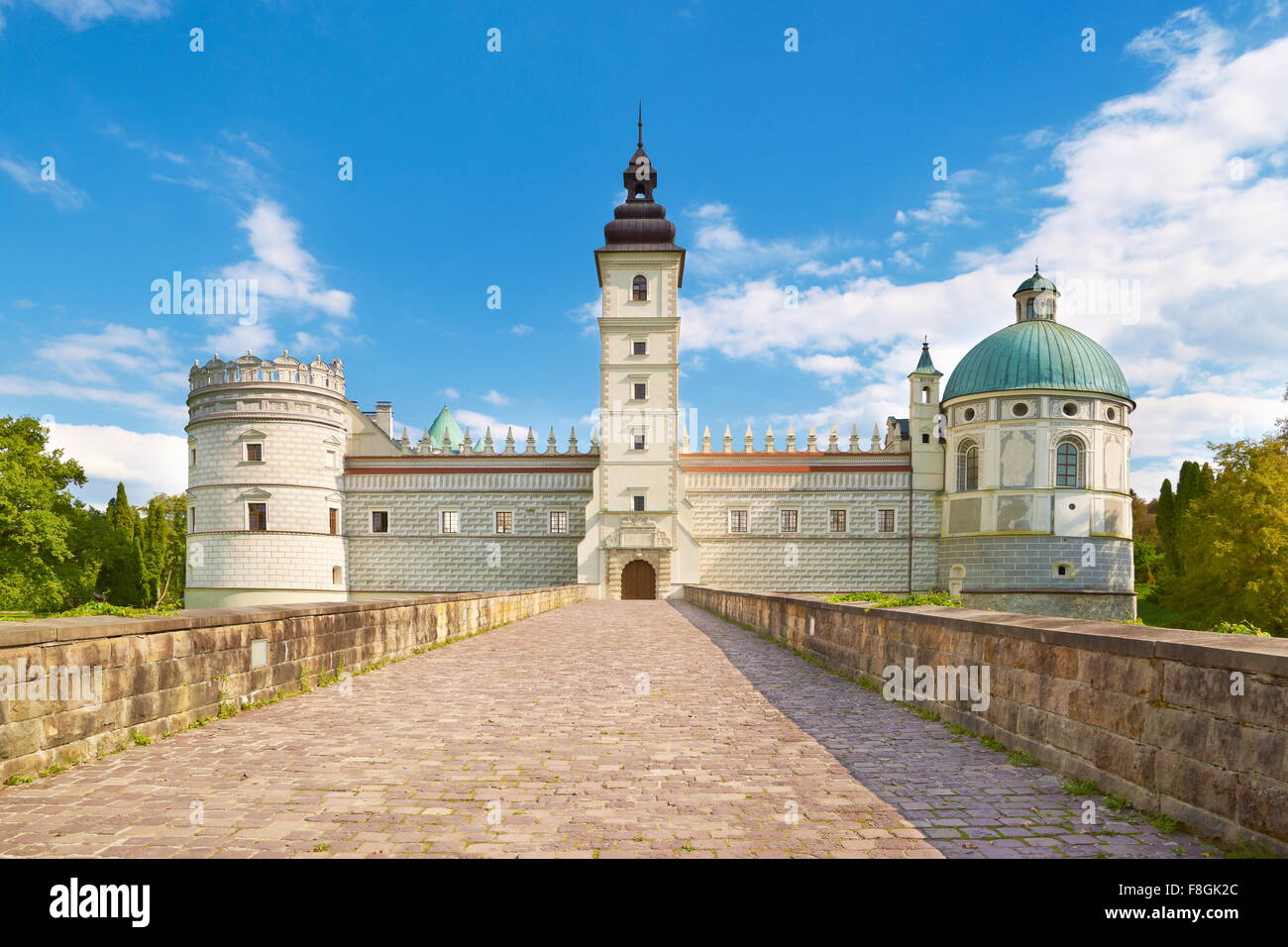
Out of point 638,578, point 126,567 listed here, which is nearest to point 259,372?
point 126,567

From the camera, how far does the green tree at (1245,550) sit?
28.4 m

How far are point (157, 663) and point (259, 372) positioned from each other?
39.2 meters

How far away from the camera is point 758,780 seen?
4.91 metres

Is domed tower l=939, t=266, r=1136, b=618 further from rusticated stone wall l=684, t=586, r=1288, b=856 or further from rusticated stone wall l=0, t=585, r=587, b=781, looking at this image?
rusticated stone wall l=0, t=585, r=587, b=781

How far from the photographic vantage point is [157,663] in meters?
5.99

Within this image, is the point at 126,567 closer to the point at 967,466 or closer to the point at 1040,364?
the point at 967,466

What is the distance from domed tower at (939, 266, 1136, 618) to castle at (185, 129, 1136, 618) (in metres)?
0.11

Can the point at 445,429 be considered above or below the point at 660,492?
above

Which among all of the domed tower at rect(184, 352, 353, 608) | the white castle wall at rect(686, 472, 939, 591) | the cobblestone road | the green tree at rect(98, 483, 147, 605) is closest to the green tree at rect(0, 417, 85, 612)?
the domed tower at rect(184, 352, 353, 608)

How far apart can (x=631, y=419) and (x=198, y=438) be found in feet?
78.7

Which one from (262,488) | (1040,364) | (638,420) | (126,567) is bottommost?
(126,567)

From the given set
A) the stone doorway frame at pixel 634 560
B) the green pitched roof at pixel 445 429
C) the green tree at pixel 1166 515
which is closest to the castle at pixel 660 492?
the stone doorway frame at pixel 634 560

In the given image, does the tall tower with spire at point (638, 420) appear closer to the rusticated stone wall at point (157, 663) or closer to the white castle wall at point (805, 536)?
the white castle wall at point (805, 536)
